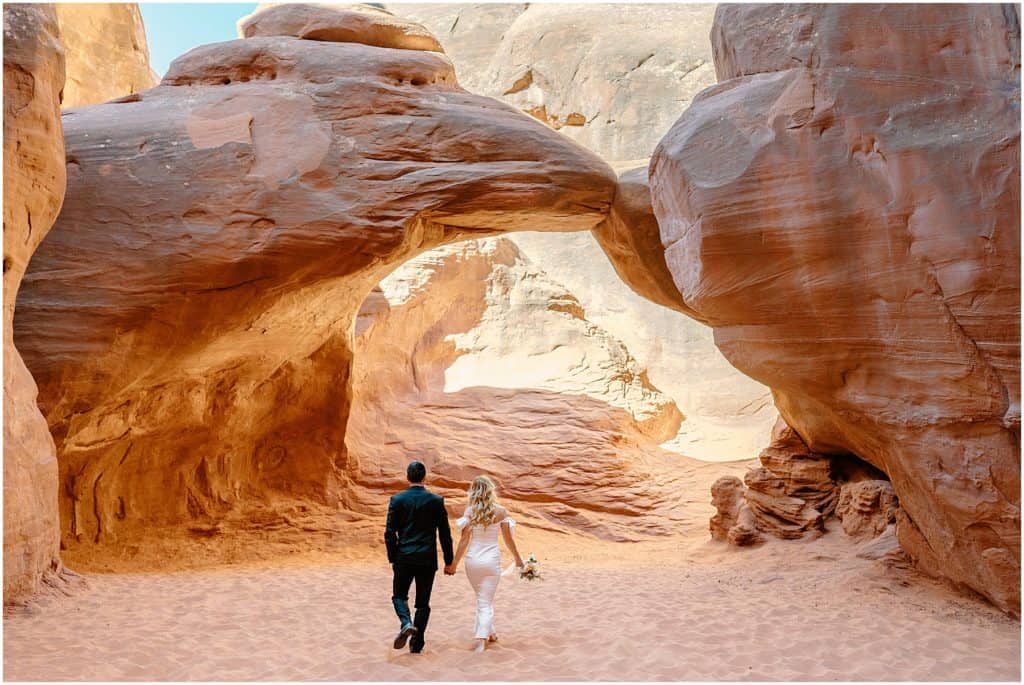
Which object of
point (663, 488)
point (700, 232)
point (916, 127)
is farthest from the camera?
point (663, 488)

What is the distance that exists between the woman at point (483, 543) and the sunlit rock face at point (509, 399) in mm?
7364

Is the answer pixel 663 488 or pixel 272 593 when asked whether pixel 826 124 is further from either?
pixel 663 488

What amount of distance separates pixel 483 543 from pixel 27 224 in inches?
205

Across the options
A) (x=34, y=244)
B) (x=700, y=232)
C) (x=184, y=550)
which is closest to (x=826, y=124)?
(x=700, y=232)

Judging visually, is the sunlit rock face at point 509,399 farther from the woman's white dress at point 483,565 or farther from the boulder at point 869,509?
the woman's white dress at point 483,565

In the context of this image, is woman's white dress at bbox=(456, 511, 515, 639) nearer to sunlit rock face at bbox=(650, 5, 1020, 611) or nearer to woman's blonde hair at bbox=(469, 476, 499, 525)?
woman's blonde hair at bbox=(469, 476, 499, 525)

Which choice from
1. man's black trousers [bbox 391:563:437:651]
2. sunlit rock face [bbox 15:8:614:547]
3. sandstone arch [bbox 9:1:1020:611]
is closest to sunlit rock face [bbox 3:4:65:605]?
sunlit rock face [bbox 15:8:614:547]

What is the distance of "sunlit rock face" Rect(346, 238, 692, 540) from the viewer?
1353 cm

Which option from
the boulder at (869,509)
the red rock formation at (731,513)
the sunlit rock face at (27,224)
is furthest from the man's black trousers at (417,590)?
the red rock formation at (731,513)

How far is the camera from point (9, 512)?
662 cm

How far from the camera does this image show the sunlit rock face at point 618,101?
1730cm

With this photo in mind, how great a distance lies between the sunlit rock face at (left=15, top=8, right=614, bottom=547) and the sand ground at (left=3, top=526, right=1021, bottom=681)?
86.5 inches

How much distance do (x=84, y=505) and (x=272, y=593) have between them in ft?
13.6

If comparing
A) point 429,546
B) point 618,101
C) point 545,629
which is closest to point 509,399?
point 545,629
